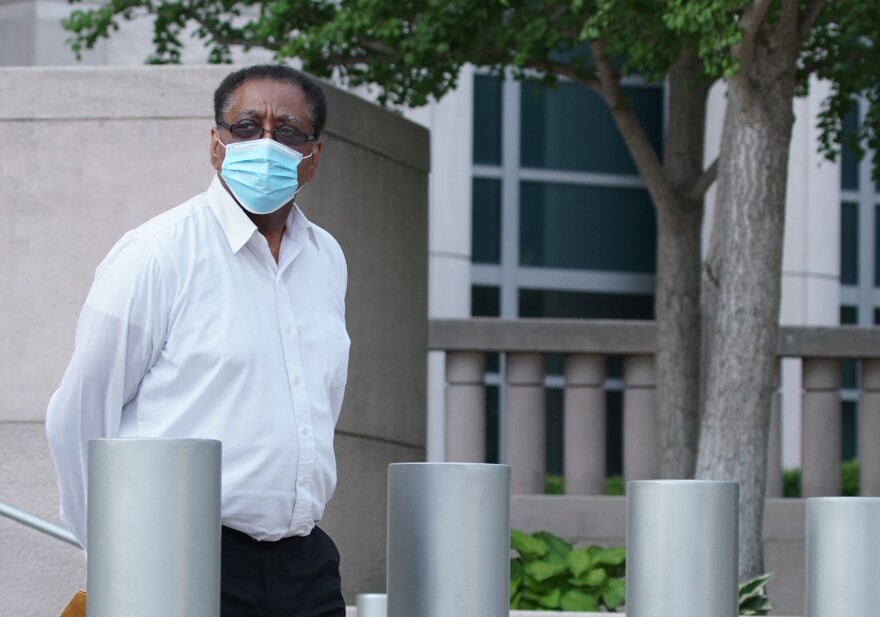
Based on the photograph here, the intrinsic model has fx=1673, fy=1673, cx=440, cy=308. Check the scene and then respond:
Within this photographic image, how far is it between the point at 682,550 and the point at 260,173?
1.20 meters

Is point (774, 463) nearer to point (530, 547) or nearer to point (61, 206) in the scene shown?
point (530, 547)

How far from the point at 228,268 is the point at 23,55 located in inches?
500

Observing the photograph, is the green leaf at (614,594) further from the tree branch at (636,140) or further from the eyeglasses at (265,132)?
the eyeglasses at (265,132)

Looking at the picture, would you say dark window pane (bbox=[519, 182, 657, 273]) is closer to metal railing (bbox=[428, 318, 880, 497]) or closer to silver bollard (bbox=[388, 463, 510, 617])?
metal railing (bbox=[428, 318, 880, 497])

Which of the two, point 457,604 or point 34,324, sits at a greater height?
point 34,324

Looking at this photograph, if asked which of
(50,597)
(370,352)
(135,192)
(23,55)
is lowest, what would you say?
(50,597)

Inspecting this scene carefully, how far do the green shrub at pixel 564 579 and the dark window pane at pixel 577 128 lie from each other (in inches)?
420

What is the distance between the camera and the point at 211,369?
310cm

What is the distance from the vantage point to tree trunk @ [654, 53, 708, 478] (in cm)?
915

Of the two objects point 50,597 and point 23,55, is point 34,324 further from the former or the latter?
point 23,55

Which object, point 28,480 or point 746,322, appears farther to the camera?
point 746,322

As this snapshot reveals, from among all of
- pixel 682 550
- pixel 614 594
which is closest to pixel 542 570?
pixel 614 594

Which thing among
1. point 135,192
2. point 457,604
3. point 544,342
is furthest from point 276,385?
point 544,342

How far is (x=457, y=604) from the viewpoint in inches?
132
